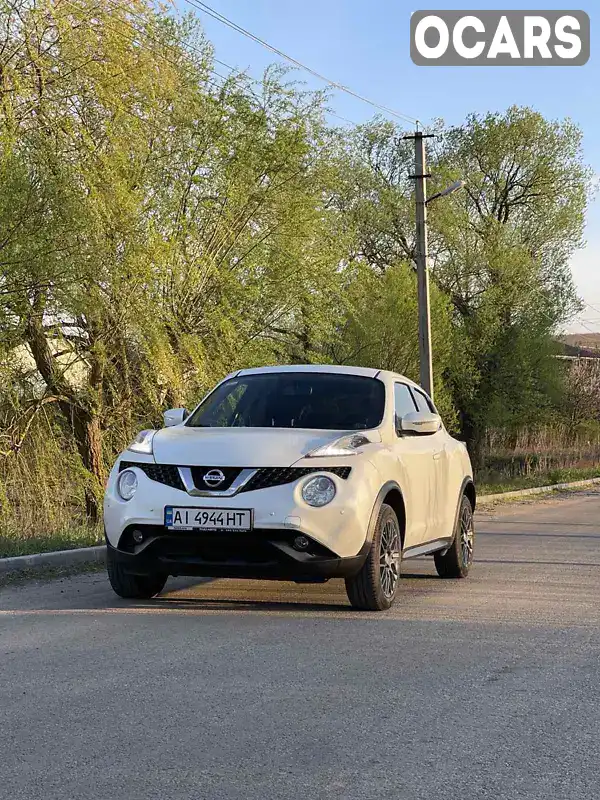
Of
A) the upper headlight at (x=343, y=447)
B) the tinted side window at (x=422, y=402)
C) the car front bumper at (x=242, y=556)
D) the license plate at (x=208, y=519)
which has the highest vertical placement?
the tinted side window at (x=422, y=402)

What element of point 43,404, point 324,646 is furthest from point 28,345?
point 324,646

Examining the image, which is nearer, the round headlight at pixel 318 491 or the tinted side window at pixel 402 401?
the round headlight at pixel 318 491

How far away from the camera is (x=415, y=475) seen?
8758mm

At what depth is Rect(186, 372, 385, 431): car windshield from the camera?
28.3 ft

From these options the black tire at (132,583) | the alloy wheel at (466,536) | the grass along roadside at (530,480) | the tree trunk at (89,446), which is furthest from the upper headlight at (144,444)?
the grass along roadside at (530,480)

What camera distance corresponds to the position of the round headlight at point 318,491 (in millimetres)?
7379

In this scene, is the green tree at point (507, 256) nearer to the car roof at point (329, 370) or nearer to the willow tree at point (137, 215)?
the willow tree at point (137, 215)

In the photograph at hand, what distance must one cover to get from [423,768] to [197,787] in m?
0.88

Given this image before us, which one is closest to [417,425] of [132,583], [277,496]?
[277,496]

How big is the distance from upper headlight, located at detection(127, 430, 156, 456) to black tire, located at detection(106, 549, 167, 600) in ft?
2.54

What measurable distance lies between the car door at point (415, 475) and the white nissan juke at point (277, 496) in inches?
1.0

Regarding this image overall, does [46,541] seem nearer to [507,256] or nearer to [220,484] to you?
[220,484]

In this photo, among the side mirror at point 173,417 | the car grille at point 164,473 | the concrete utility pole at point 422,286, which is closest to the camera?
the car grille at point 164,473

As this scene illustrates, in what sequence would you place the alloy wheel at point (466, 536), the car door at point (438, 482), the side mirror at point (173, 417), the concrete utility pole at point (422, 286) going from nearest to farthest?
the side mirror at point (173, 417) < the car door at point (438, 482) < the alloy wheel at point (466, 536) < the concrete utility pole at point (422, 286)
